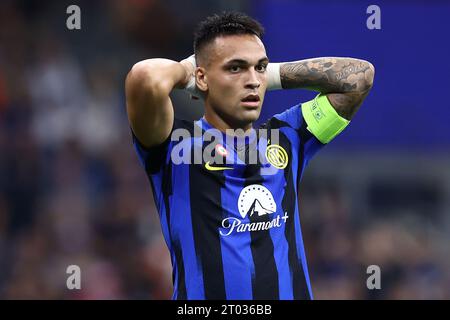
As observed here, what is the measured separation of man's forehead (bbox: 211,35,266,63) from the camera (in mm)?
4391

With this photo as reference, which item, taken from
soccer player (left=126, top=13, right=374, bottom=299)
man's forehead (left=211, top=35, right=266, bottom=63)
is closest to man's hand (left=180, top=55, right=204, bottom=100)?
soccer player (left=126, top=13, right=374, bottom=299)

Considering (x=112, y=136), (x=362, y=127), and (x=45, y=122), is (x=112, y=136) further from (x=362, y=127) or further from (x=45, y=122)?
(x=362, y=127)

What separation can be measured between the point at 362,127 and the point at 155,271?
100 inches

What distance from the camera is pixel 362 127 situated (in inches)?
352

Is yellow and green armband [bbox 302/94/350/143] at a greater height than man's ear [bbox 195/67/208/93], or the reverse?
A: man's ear [bbox 195/67/208/93]

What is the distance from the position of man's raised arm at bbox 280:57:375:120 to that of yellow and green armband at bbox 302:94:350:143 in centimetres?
4

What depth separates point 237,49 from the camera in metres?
4.40

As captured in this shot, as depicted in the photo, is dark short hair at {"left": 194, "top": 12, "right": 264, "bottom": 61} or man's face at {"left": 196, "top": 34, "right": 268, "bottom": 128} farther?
dark short hair at {"left": 194, "top": 12, "right": 264, "bottom": 61}

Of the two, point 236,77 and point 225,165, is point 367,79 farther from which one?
point 225,165

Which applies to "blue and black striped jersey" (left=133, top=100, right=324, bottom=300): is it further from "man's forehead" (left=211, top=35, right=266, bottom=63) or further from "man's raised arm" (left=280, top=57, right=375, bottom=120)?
"man's raised arm" (left=280, top=57, right=375, bottom=120)

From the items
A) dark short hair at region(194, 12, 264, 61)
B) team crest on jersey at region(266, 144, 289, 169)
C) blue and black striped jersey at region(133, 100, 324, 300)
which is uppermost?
dark short hair at region(194, 12, 264, 61)

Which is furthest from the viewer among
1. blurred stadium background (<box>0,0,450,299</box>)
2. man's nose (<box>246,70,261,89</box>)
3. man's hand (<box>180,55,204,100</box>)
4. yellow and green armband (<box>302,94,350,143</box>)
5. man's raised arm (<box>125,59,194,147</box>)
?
blurred stadium background (<box>0,0,450,299</box>)

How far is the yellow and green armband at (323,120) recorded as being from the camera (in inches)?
183

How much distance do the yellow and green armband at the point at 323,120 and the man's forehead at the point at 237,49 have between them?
46 centimetres
